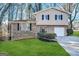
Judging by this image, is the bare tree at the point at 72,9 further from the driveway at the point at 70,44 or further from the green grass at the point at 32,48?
the green grass at the point at 32,48

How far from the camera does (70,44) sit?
416 cm

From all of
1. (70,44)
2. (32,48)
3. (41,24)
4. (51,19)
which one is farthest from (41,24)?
(70,44)

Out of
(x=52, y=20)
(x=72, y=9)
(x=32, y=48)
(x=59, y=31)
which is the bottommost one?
(x=32, y=48)

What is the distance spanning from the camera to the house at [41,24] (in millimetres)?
4164

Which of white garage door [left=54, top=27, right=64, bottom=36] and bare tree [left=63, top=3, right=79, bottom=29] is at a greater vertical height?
bare tree [left=63, top=3, right=79, bottom=29]

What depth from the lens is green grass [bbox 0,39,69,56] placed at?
4105mm

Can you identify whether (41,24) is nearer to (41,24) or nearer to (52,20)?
(41,24)

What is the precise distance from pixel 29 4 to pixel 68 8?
438 millimetres

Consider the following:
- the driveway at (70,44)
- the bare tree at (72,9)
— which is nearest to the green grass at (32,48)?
the driveway at (70,44)

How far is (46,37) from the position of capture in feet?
13.7

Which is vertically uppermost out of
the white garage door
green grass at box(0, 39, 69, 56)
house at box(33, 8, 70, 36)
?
house at box(33, 8, 70, 36)

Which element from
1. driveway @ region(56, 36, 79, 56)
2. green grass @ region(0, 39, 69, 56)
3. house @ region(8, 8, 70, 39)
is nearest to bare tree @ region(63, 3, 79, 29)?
house @ region(8, 8, 70, 39)

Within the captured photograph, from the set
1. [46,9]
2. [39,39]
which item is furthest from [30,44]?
[46,9]

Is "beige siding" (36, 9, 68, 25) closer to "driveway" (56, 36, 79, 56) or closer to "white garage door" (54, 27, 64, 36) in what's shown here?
"white garage door" (54, 27, 64, 36)
